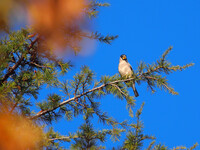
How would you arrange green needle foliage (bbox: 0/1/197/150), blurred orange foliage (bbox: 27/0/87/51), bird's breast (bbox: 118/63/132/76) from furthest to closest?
1. bird's breast (bbox: 118/63/132/76)
2. green needle foliage (bbox: 0/1/197/150)
3. blurred orange foliage (bbox: 27/0/87/51)

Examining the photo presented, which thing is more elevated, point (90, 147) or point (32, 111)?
point (32, 111)

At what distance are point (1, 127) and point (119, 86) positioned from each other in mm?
2393

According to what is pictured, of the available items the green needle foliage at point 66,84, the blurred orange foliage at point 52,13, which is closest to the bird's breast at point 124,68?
the green needle foliage at point 66,84

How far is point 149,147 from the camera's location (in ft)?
7.19

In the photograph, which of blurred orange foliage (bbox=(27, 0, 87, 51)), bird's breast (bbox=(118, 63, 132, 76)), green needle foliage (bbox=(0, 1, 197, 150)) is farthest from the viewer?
bird's breast (bbox=(118, 63, 132, 76))

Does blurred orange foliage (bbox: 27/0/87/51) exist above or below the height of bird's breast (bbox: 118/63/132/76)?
below

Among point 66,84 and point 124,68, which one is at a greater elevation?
point 124,68

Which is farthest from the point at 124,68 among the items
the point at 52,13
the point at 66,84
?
the point at 52,13

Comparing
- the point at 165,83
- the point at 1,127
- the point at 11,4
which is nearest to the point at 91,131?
the point at 165,83

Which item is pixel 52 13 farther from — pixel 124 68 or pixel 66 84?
pixel 124 68

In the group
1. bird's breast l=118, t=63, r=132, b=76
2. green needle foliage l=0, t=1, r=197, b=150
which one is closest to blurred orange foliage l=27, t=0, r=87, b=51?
green needle foliage l=0, t=1, r=197, b=150

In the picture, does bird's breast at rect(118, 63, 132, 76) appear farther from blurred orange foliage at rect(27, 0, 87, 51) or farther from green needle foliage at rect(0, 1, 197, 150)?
blurred orange foliage at rect(27, 0, 87, 51)

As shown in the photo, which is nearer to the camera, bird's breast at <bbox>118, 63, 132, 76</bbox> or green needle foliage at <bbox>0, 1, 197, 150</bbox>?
green needle foliage at <bbox>0, 1, 197, 150</bbox>

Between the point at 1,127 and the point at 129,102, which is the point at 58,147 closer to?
the point at 129,102
